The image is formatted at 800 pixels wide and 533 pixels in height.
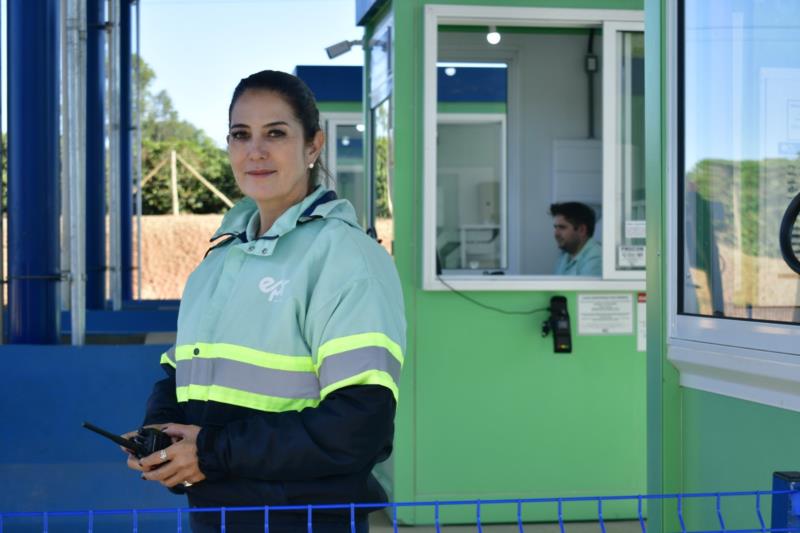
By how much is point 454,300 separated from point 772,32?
135 inches

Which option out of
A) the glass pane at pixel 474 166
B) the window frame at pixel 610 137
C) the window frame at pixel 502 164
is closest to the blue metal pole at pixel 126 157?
the glass pane at pixel 474 166

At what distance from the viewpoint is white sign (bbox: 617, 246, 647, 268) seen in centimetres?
632

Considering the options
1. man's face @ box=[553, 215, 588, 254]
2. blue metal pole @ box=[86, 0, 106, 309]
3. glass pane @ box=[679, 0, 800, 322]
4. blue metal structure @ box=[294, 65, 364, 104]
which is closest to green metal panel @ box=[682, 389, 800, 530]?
glass pane @ box=[679, 0, 800, 322]

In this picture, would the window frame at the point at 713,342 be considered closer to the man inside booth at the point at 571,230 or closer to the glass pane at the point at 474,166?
the man inside booth at the point at 571,230

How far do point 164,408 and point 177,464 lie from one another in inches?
12.1

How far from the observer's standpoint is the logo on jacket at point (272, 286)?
7.41ft

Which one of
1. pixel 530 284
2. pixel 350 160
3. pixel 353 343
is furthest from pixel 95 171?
pixel 353 343

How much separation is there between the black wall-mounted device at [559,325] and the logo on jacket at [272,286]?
4114 millimetres

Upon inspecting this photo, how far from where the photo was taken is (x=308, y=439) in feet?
7.04

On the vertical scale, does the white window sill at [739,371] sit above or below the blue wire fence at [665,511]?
above

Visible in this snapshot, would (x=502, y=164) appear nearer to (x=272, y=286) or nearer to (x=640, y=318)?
(x=640, y=318)

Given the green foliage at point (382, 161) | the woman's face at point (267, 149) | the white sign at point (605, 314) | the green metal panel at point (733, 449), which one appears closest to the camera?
the woman's face at point (267, 149)

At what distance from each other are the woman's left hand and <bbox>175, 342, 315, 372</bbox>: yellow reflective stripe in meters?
0.16

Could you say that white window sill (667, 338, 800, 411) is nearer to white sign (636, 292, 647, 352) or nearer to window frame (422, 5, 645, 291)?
window frame (422, 5, 645, 291)
